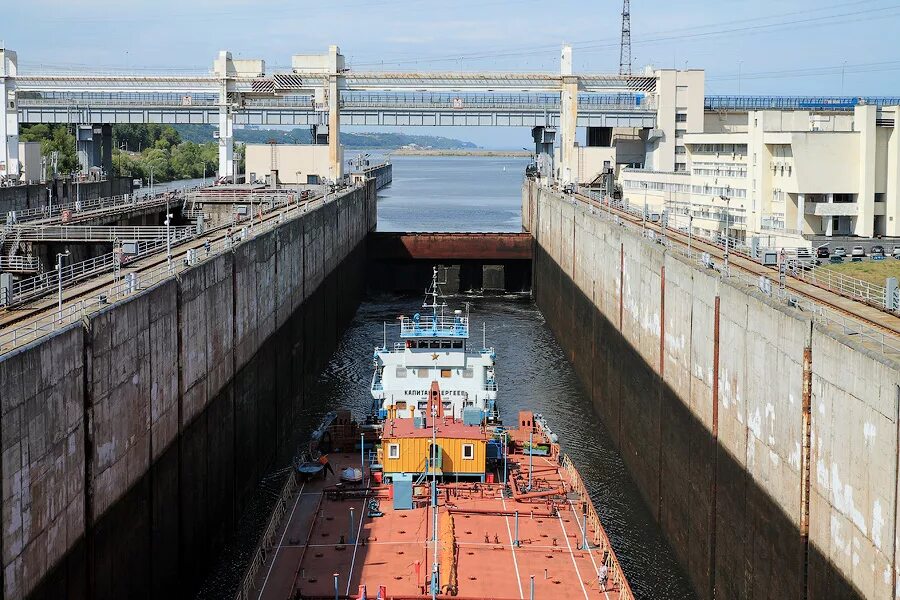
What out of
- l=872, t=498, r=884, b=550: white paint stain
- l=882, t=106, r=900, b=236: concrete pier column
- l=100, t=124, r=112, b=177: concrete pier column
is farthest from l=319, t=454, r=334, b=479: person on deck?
l=100, t=124, r=112, b=177: concrete pier column

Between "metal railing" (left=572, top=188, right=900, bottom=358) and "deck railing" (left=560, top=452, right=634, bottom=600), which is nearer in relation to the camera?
"metal railing" (left=572, top=188, right=900, bottom=358)

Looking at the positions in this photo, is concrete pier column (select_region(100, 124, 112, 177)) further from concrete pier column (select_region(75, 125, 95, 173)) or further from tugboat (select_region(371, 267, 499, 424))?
tugboat (select_region(371, 267, 499, 424))

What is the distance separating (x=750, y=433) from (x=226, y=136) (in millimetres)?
63877

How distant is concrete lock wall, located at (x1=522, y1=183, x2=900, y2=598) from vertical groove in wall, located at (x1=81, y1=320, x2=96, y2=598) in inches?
480

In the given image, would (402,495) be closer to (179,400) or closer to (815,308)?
(179,400)

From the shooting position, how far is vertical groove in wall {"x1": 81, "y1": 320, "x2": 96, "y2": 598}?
19938 mm

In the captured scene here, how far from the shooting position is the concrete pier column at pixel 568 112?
274 ft

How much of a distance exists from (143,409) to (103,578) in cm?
419

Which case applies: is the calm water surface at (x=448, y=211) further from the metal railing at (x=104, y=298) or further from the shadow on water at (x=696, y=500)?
the metal railing at (x=104, y=298)

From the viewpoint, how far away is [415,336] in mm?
35062

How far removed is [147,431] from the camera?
23.9 m

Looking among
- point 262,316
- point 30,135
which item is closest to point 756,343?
point 262,316

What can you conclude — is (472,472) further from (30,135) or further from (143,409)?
(30,135)

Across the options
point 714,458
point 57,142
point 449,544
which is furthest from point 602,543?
point 57,142
